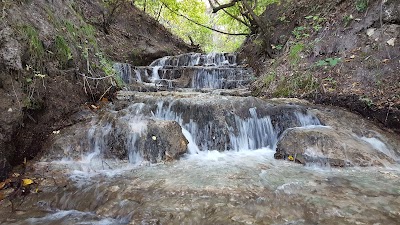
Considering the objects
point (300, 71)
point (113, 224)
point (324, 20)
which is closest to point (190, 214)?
point (113, 224)

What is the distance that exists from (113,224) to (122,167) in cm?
147

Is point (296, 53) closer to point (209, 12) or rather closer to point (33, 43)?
point (33, 43)

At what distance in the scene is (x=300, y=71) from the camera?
6402 mm

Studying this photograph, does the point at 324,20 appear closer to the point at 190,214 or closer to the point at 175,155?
the point at 175,155

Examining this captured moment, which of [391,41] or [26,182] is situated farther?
[391,41]

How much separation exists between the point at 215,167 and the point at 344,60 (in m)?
4.12

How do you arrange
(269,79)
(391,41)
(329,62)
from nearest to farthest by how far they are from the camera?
(391,41), (329,62), (269,79)

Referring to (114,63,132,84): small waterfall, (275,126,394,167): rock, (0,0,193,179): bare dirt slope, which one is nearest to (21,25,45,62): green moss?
(0,0,193,179): bare dirt slope

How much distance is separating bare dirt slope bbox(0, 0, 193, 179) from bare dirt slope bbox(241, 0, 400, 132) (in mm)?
4232

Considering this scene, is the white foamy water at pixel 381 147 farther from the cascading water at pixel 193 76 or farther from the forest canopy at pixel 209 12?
the forest canopy at pixel 209 12

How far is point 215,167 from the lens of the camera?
371 centimetres

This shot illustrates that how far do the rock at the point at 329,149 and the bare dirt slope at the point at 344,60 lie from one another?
1.06m

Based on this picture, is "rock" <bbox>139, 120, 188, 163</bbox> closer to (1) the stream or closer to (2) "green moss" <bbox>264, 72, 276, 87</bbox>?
(1) the stream

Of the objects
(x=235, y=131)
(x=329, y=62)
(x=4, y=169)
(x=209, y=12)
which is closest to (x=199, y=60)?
(x=329, y=62)
